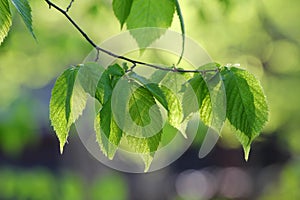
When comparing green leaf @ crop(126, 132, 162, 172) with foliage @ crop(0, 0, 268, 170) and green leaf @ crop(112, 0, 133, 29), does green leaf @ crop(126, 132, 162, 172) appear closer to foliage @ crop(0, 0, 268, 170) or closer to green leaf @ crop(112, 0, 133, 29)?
foliage @ crop(0, 0, 268, 170)

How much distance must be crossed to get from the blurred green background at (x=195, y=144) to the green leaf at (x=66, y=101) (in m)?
1.50

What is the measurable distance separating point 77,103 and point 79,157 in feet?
14.0

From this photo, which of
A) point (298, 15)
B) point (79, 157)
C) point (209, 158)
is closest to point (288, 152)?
point (209, 158)

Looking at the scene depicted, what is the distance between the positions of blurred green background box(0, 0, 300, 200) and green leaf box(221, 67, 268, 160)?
1.44 metres

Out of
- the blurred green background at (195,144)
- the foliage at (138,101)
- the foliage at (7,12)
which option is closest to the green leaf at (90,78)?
the foliage at (138,101)

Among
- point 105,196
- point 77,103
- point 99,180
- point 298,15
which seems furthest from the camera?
point 298,15

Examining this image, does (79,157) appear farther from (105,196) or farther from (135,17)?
(135,17)

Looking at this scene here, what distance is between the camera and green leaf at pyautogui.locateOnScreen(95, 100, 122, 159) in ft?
2.86

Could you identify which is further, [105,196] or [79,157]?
[79,157]

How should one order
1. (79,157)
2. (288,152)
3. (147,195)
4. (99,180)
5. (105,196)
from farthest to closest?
(288,152)
(147,195)
(79,157)
(99,180)
(105,196)

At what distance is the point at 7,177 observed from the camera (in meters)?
3.81

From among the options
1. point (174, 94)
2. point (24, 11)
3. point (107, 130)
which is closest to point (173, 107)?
point (174, 94)

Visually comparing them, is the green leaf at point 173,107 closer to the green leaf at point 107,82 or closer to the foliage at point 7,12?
the green leaf at point 107,82

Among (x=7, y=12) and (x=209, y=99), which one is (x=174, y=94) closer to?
(x=209, y=99)
